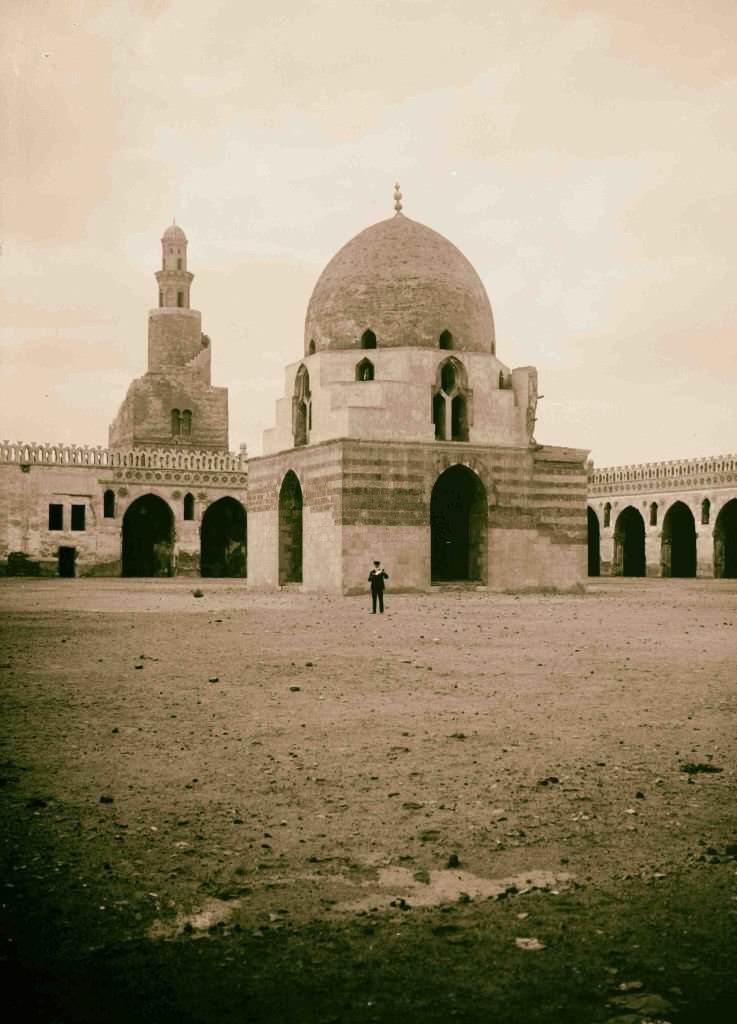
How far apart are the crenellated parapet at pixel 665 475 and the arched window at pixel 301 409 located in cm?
1901

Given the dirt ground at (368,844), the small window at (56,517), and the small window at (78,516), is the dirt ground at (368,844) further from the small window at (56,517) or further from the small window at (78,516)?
the small window at (78,516)

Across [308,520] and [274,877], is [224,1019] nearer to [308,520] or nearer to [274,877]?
[274,877]

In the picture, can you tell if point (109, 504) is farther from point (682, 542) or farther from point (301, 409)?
point (682, 542)

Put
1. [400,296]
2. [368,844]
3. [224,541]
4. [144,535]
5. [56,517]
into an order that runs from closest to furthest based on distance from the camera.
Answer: [368,844], [400,296], [56,517], [144,535], [224,541]

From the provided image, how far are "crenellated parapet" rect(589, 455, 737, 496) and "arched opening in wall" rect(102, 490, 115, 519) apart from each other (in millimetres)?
20099

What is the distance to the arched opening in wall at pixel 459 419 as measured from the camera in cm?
2767

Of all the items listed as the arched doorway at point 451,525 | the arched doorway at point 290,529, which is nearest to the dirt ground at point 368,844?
the arched doorway at point 451,525

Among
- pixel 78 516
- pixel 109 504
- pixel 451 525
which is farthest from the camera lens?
pixel 109 504

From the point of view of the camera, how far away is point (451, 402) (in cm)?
2762

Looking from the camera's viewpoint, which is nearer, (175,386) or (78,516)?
(78,516)

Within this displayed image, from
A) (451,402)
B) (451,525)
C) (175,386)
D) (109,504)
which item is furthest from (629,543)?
(451,402)

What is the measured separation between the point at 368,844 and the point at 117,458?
1555 inches

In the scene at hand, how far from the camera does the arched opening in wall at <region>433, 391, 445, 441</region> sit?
27.5 m

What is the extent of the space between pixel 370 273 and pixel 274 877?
24.7 metres
